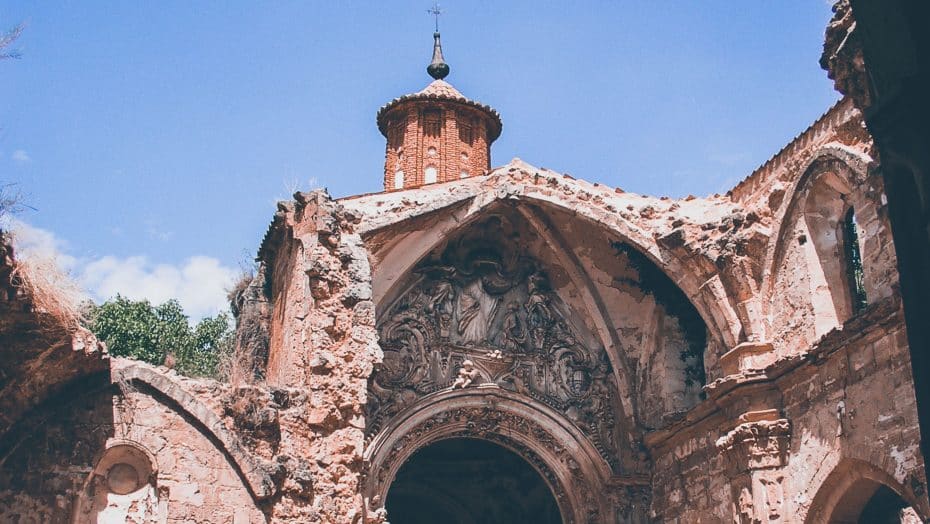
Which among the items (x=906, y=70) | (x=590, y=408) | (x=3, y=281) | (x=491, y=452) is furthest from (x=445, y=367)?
(x=906, y=70)

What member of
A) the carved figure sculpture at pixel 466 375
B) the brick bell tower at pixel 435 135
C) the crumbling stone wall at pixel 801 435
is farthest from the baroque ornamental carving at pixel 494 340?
the brick bell tower at pixel 435 135

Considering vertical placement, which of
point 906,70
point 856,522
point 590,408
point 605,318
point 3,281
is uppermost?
point 605,318

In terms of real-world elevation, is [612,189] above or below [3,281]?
above

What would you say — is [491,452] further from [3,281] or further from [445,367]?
[3,281]

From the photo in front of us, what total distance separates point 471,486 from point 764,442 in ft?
24.1

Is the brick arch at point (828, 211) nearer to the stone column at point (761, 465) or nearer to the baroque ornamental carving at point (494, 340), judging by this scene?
the stone column at point (761, 465)

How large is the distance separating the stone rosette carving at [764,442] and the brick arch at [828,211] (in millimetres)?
1087

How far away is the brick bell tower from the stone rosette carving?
10272mm

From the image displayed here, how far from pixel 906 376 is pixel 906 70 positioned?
756 centimetres

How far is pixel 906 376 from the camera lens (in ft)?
31.7

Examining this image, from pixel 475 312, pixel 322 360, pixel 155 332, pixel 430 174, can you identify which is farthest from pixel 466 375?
pixel 155 332

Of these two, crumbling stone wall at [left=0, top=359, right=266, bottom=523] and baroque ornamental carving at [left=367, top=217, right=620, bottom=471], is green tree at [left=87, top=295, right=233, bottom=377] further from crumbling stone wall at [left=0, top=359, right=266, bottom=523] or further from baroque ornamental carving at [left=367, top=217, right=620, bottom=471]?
crumbling stone wall at [left=0, top=359, right=266, bottom=523]

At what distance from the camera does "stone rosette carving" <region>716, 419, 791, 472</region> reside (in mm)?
11531

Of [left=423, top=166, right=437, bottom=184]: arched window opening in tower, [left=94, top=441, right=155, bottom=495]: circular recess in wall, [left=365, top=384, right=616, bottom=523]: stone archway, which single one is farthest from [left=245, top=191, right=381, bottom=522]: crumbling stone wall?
[left=423, top=166, right=437, bottom=184]: arched window opening in tower
